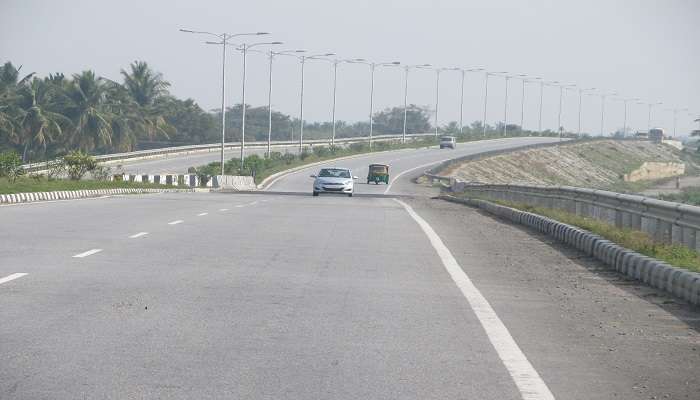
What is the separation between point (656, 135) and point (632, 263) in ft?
608

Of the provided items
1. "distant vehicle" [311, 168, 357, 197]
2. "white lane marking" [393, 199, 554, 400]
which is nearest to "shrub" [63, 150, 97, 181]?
"distant vehicle" [311, 168, 357, 197]

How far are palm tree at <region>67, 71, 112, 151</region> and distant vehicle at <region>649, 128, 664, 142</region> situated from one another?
105283mm

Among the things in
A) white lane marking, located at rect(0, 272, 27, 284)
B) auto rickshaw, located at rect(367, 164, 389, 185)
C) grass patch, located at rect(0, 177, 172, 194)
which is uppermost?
white lane marking, located at rect(0, 272, 27, 284)

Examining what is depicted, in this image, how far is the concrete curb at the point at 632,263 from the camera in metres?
13.9

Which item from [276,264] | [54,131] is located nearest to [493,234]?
[276,264]

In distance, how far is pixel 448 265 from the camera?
55.9 feet

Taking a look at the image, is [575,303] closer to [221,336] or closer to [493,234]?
[221,336]

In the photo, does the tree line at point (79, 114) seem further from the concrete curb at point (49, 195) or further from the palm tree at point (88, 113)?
the concrete curb at point (49, 195)

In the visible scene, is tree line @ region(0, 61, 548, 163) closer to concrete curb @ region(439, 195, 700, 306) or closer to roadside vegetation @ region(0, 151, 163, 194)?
roadside vegetation @ region(0, 151, 163, 194)

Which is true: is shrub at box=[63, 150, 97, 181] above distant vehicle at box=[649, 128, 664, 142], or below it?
below

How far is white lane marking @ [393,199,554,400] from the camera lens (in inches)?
313

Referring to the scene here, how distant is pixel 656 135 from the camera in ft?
644

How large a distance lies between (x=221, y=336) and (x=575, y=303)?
4.90 meters

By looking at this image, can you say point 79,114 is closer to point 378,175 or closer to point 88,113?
point 88,113
